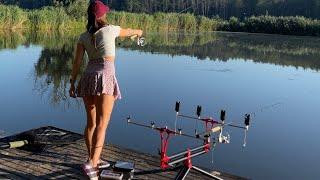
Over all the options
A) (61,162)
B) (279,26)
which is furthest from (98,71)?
(279,26)

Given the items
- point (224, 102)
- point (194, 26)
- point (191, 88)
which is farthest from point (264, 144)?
point (194, 26)

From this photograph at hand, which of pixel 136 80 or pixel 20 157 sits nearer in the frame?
pixel 20 157

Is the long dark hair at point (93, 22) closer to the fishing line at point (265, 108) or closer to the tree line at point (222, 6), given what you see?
the fishing line at point (265, 108)

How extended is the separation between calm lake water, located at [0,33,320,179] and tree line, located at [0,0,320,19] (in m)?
48.0

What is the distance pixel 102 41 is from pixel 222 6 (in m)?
75.7

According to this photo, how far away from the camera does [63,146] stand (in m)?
5.80

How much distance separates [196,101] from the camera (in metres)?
11.2

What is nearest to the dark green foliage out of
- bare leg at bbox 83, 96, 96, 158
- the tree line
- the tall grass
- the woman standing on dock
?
the tall grass

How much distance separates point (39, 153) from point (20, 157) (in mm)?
211

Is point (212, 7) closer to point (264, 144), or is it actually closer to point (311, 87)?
point (311, 87)

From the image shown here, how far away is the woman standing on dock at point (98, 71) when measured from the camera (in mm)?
4371

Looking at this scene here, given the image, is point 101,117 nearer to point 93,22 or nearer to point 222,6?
point 93,22

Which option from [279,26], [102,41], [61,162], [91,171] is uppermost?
[279,26]

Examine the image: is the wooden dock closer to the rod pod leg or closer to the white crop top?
the rod pod leg
